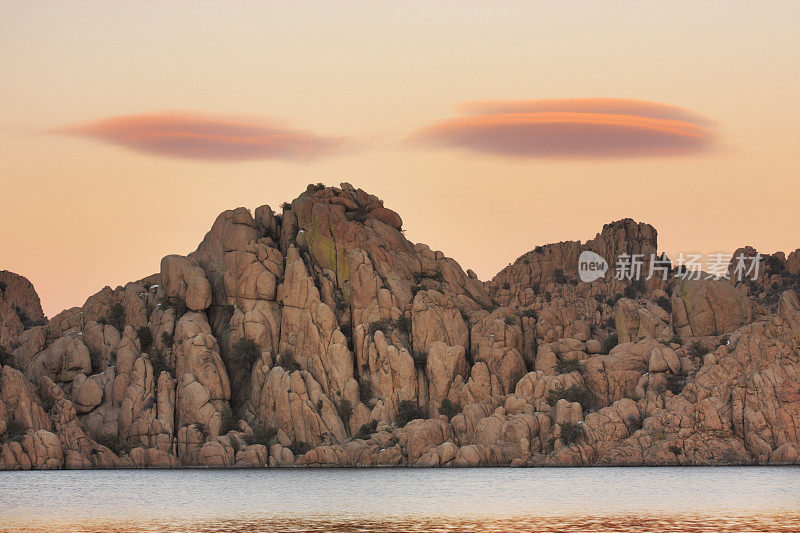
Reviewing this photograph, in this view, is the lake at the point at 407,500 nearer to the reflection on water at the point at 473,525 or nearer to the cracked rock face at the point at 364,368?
the reflection on water at the point at 473,525

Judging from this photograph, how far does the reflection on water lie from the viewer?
81.2 metres

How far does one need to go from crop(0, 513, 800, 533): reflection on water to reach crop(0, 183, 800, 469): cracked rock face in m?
61.0

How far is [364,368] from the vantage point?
17138 cm

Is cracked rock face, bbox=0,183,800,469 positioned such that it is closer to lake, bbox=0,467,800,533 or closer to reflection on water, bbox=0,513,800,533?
lake, bbox=0,467,800,533

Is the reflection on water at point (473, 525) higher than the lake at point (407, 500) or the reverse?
the reverse

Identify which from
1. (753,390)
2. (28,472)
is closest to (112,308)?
(28,472)

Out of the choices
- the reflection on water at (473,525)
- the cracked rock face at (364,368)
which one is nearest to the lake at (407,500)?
the reflection on water at (473,525)

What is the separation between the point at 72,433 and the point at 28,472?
422 inches

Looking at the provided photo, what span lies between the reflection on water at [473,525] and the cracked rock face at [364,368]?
200 ft

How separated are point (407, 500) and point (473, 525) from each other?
21.7 metres

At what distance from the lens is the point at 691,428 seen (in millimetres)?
148125

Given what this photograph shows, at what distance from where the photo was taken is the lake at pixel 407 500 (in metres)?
85.4

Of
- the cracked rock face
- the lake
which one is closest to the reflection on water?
the lake

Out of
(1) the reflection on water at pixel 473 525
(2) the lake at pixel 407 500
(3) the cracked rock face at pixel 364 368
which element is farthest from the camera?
(3) the cracked rock face at pixel 364 368
